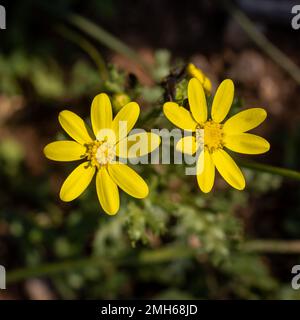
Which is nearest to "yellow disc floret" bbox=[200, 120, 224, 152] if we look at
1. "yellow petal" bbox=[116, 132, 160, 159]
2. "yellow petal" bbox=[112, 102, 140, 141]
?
"yellow petal" bbox=[116, 132, 160, 159]

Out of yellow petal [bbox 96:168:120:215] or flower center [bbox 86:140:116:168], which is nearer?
→ yellow petal [bbox 96:168:120:215]

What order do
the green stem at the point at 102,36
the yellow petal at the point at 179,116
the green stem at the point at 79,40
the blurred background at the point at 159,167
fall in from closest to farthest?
the yellow petal at the point at 179,116, the blurred background at the point at 159,167, the green stem at the point at 102,36, the green stem at the point at 79,40

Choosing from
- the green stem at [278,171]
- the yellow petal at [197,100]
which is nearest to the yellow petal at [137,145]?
the yellow petal at [197,100]

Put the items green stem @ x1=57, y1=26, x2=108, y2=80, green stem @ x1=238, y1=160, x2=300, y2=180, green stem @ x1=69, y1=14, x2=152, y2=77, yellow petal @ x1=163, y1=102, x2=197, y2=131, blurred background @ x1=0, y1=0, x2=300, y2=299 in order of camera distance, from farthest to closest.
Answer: green stem @ x1=57, y1=26, x2=108, y2=80 → green stem @ x1=69, y1=14, x2=152, y2=77 → blurred background @ x1=0, y1=0, x2=300, y2=299 → green stem @ x1=238, y1=160, x2=300, y2=180 → yellow petal @ x1=163, y1=102, x2=197, y2=131

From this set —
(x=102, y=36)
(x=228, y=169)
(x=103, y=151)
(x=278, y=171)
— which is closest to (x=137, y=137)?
(x=103, y=151)

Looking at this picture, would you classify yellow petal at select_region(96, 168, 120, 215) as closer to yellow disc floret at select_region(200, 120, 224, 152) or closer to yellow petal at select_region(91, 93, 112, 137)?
yellow petal at select_region(91, 93, 112, 137)

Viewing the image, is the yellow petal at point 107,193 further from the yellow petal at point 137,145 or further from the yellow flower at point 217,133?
the yellow flower at point 217,133

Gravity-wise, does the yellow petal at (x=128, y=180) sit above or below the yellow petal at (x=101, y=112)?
below
